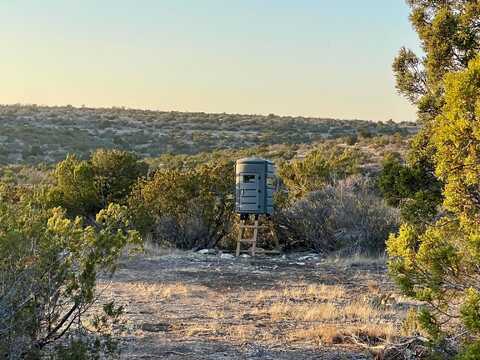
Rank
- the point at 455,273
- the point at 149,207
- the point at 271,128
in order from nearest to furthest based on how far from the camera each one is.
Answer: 1. the point at 455,273
2. the point at 149,207
3. the point at 271,128

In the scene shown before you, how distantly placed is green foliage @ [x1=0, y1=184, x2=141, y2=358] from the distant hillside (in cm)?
3313

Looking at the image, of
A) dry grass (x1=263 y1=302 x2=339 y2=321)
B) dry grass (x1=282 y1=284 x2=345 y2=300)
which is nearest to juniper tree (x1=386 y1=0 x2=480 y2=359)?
dry grass (x1=263 y1=302 x2=339 y2=321)

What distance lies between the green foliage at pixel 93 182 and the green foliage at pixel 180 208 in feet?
3.87

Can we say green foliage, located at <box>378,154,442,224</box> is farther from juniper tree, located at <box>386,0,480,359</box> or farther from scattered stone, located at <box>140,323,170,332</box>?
scattered stone, located at <box>140,323,170,332</box>

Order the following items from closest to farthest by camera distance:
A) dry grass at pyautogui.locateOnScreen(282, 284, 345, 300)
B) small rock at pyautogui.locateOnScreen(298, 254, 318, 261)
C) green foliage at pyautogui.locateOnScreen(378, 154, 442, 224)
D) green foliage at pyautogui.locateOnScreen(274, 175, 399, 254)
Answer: green foliage at pyautogui.locateOnScreen(378, 154, 442, 224) < dry grass at pyautogui.locateOnScreen(282, 284, 345, 300) < small rock at pyautogui.locateOnScreen(298, 254, 318, 261) < green foliage at pyautogui.locateOnScreen(274, 175, 399, 254)

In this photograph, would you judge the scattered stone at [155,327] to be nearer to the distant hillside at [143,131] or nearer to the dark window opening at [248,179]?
the dark window opening at [248,179]

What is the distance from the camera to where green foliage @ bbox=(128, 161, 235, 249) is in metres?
15.2

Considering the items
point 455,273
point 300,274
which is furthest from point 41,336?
point 300,274

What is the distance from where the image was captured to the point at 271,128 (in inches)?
2279

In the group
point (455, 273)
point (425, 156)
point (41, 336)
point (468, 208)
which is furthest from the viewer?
point (425, 156)

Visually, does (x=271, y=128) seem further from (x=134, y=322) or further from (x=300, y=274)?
(x=134, y=322)

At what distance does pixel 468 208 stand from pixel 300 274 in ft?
21.7

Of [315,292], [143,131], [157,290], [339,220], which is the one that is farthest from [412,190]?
[143,131]

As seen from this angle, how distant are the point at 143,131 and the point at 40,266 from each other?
48.9 metres
